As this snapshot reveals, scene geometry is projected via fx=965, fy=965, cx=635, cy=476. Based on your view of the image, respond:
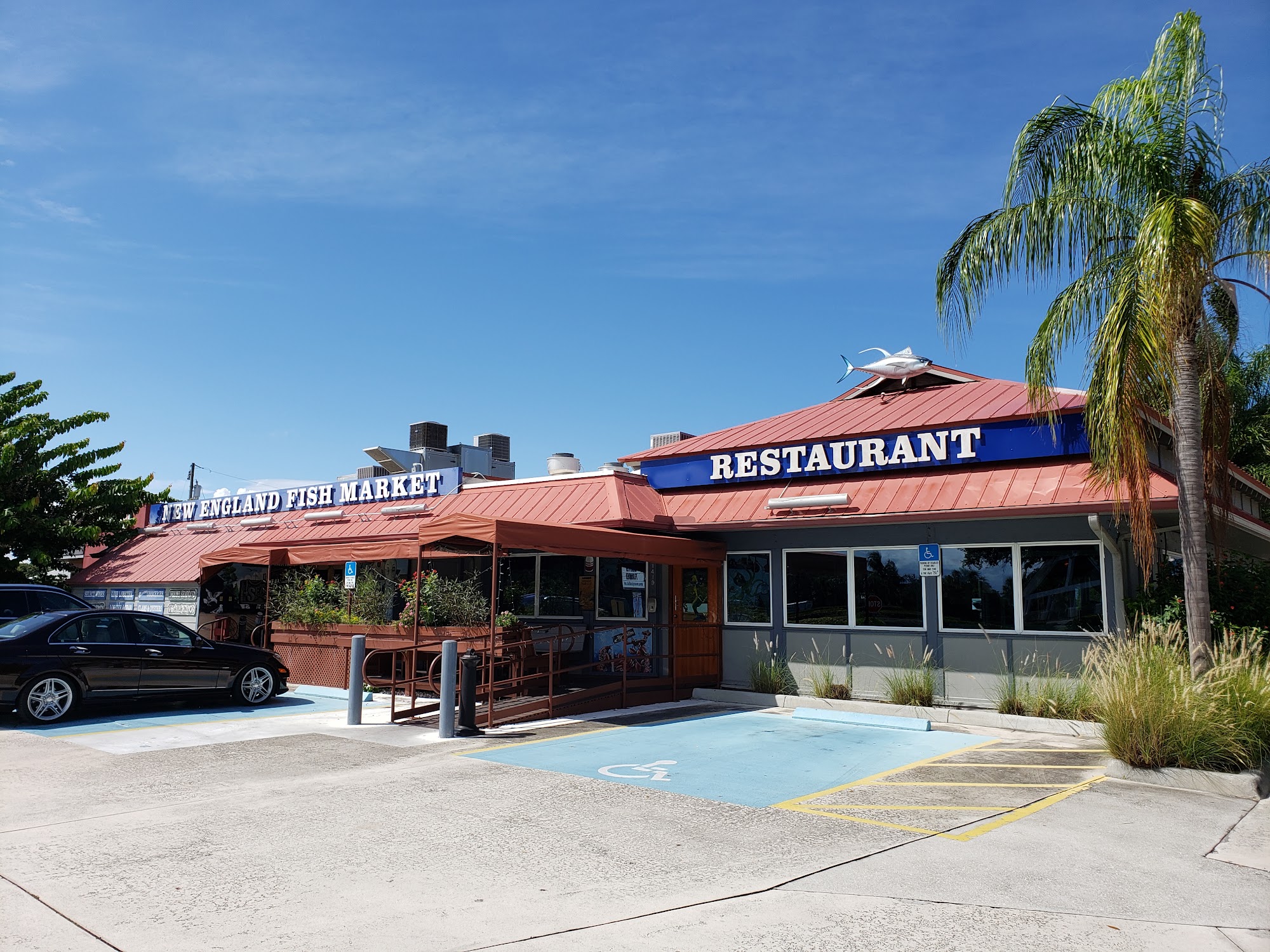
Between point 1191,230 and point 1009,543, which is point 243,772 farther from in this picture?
point 1191,230

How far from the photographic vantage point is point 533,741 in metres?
12.1

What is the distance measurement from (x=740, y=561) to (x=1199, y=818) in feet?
30.5

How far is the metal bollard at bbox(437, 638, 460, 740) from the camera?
40.3 ft

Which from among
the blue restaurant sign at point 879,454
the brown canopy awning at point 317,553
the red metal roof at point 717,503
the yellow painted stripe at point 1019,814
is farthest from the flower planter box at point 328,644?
the yellow painted stripe at point 1019,814

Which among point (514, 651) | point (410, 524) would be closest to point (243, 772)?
point (514, 651)

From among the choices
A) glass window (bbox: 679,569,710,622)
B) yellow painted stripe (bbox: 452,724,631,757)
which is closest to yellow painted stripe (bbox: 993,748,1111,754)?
yellow painted stripe (bbox: 452,724,631,757)

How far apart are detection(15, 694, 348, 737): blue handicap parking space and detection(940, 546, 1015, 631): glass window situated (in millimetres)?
9764

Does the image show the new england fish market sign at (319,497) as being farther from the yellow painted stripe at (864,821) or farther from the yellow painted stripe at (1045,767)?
the yellow painted stripe at (864,821)

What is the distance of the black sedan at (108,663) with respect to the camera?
12.7 m

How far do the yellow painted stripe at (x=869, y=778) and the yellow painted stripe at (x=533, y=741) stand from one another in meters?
3.90

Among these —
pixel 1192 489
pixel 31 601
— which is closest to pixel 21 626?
pixel 31 601

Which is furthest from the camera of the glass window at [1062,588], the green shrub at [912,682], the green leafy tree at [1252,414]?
the green leafy tree at [1252,414]

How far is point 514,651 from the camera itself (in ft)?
50.3

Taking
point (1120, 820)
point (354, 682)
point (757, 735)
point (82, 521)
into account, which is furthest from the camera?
point (82, 521)
